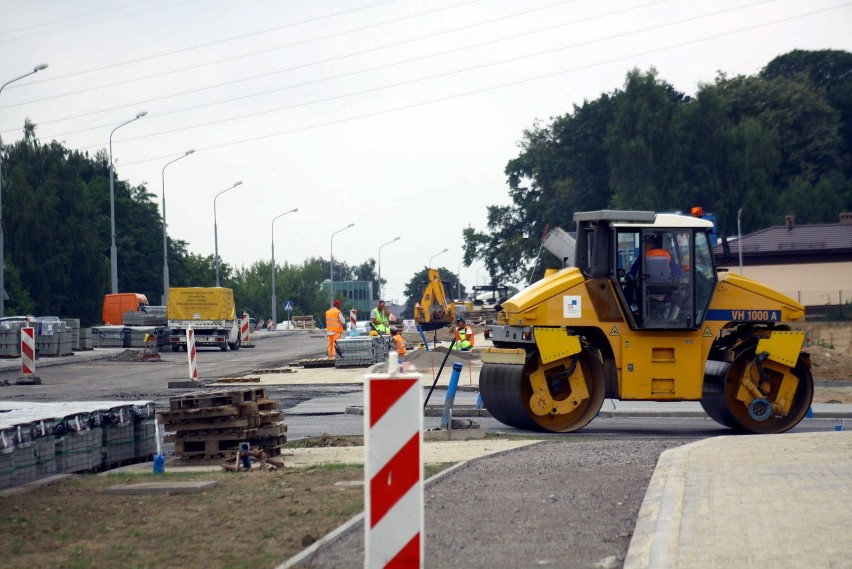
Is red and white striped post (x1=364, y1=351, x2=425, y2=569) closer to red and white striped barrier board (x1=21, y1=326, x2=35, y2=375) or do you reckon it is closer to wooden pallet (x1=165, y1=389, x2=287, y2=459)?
wooden pallet (x1=165, y1=389, x2=287, y2=459)

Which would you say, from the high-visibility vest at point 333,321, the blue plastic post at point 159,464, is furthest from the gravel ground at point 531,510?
the high-visibility vest at point 333,321

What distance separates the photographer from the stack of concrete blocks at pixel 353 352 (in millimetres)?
34719

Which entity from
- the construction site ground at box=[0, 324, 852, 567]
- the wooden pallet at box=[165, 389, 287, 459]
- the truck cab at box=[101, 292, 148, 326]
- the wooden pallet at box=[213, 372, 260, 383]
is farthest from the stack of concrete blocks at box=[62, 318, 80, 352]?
the construction site ground at box=[0, 324, 852, 567]

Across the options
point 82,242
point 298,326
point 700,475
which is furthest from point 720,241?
point 298,326

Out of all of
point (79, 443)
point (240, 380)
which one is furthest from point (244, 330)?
point (79, 443)

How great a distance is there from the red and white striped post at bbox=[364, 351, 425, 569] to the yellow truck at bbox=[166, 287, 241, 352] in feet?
150

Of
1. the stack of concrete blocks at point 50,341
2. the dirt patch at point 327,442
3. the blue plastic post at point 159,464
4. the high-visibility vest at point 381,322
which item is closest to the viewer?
the blue plastic post at point 159,464

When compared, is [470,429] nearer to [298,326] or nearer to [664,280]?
[664,280]

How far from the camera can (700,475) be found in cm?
1033

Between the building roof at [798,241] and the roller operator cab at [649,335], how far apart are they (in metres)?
50.5

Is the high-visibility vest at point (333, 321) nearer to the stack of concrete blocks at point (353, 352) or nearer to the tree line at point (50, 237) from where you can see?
the stack of concrete blocks at point (353, 352)

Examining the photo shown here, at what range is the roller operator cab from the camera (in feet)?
53.8

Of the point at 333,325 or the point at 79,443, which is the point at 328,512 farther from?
the point at 333,325

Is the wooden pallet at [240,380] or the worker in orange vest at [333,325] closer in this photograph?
the wooden pallet at [240,380]
